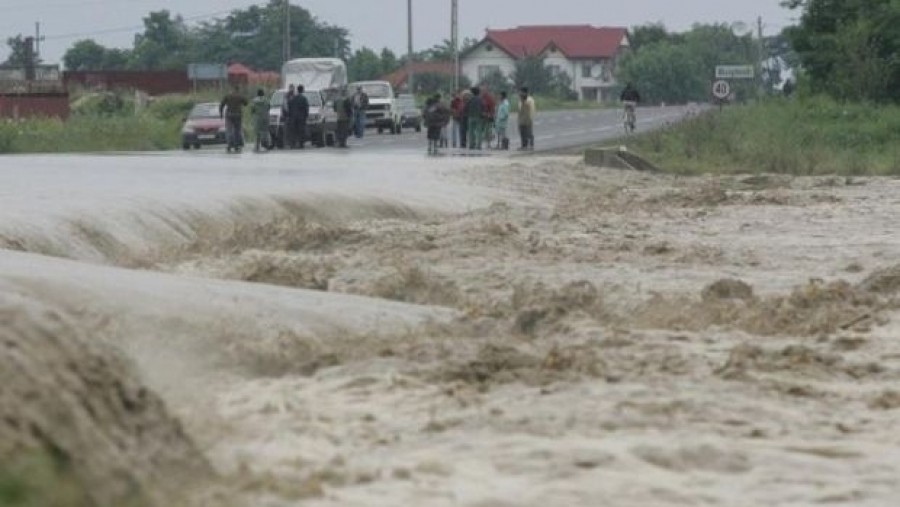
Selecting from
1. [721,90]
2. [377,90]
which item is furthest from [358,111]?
[377,90]

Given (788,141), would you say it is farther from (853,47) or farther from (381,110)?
(381,110)

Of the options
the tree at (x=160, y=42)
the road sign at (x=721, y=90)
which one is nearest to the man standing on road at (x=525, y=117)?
the road sign at (x=721, y=90)

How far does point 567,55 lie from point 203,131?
109816 mm

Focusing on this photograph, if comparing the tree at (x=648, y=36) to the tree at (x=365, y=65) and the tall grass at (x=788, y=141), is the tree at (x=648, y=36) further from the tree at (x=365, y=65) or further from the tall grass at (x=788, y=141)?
the tall grass at (x=788, y=141)

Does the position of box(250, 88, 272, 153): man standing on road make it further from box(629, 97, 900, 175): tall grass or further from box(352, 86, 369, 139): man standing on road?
box(352, 86, 369, 139): man standing on road

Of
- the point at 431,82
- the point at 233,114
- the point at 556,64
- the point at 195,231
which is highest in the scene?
the point at 195,231

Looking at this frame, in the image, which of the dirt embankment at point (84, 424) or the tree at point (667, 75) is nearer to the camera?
the dirt embankment at point (84, 424)

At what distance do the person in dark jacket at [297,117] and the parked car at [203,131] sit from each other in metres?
4.90

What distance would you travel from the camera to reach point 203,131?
54188 mm

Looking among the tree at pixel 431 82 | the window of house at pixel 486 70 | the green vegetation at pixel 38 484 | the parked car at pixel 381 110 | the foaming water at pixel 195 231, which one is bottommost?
the window of house at pixel 486 70

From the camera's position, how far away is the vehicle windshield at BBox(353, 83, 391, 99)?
6850 cm

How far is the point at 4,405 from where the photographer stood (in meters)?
7.55

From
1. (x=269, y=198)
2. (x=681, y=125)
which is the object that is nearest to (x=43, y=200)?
(x=269, y=198)

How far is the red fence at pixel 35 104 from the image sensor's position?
235 ft
